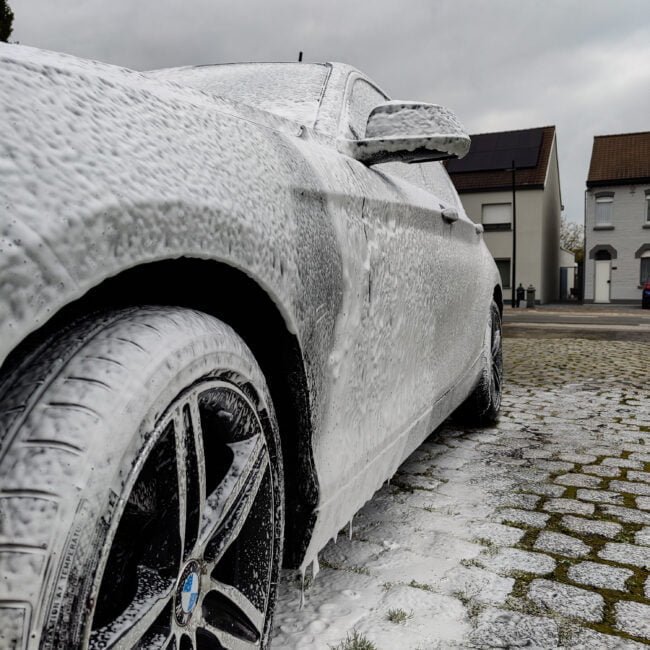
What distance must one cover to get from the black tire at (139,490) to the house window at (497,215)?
3145cm

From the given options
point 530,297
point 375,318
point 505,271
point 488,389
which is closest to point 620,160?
point 505,271

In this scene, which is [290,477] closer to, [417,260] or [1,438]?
[1,438]

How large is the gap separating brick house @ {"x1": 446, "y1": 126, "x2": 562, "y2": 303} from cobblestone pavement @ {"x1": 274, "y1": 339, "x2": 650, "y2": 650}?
28.0 m

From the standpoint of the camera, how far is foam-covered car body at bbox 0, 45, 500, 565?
77 cm

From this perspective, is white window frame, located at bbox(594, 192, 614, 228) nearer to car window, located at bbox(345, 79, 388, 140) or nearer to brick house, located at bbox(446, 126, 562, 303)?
brick house, located at bbox(446, 126, 562, 303)

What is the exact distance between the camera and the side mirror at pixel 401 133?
5.98 ft

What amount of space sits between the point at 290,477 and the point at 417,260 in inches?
38.0

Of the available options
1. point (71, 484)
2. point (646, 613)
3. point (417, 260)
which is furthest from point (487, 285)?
point (71, 484)

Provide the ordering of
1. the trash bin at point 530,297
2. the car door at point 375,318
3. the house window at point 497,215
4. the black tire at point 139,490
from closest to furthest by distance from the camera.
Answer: the black tire at point 139,490 < the car door at point 375,318 < the trash bin at point 530,297 < the house window at point 497,215

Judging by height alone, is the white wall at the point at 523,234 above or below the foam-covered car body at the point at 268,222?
above

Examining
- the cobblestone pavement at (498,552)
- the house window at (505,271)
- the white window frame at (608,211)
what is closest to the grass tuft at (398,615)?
the cobblestone pavement at (498,552)

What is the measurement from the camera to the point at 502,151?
32375 millimetres

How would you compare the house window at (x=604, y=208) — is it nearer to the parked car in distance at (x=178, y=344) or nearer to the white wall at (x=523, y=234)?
the white wall at (x=523, y=234)

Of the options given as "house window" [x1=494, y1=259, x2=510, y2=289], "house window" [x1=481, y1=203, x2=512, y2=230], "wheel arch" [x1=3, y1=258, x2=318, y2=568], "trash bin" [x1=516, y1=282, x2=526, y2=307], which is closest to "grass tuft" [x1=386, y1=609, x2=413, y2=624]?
"wheel arch" [x1=3, y1=258, x2=318, y2=568]
